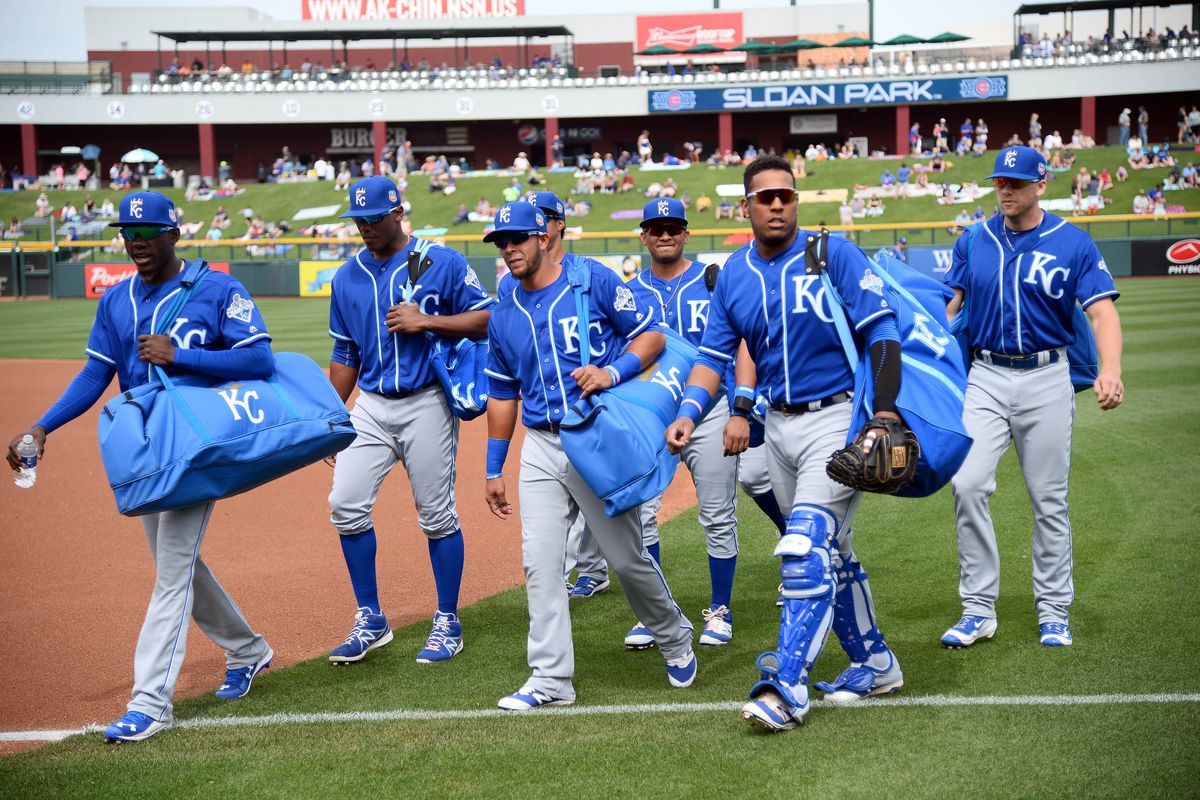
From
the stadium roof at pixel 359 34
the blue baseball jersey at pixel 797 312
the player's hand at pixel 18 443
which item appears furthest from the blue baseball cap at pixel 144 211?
the stadium roof at pixel 359 34

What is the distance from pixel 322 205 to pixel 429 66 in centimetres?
1615

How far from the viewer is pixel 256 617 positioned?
6898 mm

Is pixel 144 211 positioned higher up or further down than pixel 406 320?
higher up

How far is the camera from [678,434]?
196 inches

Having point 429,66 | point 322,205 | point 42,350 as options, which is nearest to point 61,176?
point 322,205

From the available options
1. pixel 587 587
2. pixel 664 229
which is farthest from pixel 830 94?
pixel 587 587

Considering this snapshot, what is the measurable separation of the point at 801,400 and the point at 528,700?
5.72ft

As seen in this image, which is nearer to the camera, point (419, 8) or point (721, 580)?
point (721, 580)

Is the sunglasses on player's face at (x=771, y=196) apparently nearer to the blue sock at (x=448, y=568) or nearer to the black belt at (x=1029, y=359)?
the black belt at (x=1029, y=359)

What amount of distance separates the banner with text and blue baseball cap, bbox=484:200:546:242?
2442 inches

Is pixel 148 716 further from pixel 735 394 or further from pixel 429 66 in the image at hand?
pixel 429 66

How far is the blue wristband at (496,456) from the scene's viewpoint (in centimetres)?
555

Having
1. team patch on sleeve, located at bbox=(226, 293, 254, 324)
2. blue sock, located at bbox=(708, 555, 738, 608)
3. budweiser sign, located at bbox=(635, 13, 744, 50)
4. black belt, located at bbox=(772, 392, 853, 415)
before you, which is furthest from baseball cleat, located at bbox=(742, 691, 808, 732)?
budweiser sign, located at bbox=(635, 13, 744, 50)

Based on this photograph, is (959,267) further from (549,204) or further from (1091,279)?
(549,204)
